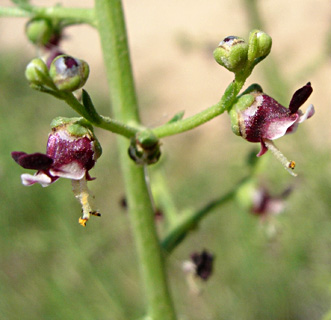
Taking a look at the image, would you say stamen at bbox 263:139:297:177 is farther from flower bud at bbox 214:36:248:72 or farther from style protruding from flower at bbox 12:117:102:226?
style protruding from flower at bbox 12:117:102:226

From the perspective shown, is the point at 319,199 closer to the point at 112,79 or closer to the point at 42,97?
the point at 112,79

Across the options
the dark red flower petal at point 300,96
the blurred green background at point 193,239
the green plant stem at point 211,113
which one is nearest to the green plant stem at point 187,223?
the blurred green background at point 193,239

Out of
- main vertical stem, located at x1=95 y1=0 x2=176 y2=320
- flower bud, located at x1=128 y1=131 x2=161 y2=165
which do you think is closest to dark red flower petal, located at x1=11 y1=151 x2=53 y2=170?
flower bud, located at x1=128 y1=131 x2=161 y2=165

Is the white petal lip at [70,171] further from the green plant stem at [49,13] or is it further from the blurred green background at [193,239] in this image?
the blurred green background at [193,239]

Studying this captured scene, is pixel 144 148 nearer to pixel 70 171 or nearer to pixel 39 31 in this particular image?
pixel 70 171

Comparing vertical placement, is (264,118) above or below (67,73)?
below

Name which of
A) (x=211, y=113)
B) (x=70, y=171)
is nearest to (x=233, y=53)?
(x=211, y=113)
